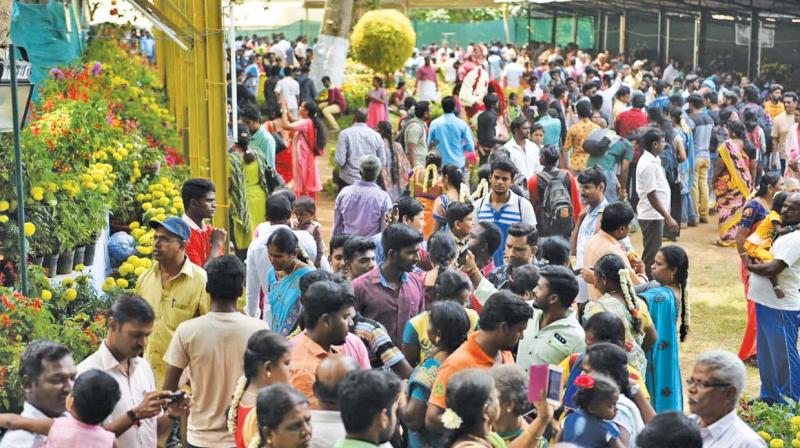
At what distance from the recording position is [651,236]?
12.2m

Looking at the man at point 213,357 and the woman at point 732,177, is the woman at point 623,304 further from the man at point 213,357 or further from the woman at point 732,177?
the woman at point 732,177

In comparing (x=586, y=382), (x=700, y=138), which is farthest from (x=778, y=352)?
(x=700, y=138)

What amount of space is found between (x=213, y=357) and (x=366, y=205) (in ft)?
14.9

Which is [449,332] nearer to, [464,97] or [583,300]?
[583,300]

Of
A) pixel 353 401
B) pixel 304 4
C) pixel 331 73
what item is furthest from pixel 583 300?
pixel 304 4

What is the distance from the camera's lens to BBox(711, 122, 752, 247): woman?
48.7 feet

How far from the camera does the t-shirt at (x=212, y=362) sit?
19.4 feet

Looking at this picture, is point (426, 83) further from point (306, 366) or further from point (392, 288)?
point (306, 366)

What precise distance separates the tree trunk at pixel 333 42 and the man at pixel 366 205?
15.5 m

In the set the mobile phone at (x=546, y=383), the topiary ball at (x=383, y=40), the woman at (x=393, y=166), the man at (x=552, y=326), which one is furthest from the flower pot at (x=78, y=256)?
the topiary ball at (x=383, y=40)

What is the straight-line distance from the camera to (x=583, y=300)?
895 cm

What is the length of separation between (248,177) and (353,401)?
7.89 metres

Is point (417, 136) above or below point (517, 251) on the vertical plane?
above

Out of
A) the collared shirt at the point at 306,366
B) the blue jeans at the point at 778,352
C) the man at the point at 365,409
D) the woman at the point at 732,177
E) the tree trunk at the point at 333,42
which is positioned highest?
the tree trunk at the point at 333,42
